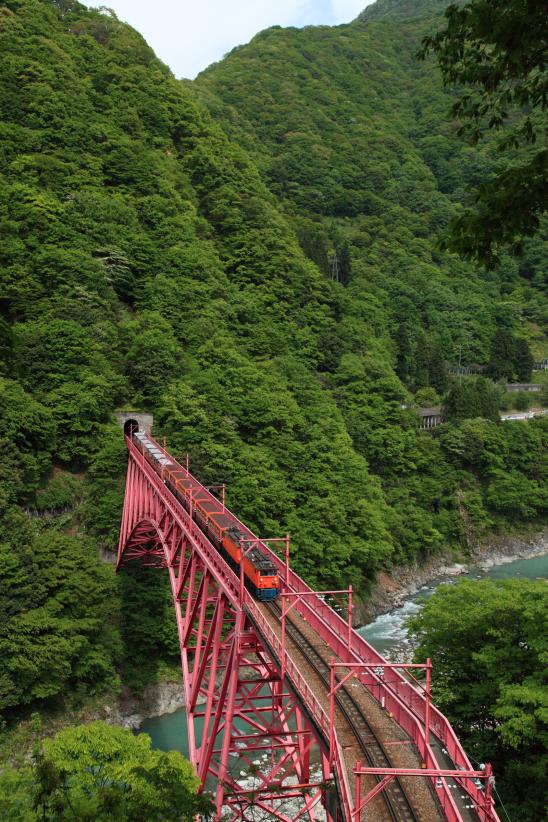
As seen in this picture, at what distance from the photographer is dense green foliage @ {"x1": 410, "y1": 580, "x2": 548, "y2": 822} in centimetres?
1628

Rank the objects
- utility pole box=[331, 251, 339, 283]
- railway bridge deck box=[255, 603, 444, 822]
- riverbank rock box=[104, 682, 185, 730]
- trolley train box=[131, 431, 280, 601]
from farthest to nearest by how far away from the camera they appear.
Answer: utility pole box=[331, 251, 339, 283], riverbank rock box=[104, 682, 185, 730], trolley train box=[131, 431, 280, 601], railway bridge deck box=[255, 603, 444, 822]

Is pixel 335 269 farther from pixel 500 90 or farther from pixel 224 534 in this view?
pixel 500 90

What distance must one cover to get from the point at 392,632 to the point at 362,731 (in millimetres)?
24873

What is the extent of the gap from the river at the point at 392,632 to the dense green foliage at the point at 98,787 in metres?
8.34

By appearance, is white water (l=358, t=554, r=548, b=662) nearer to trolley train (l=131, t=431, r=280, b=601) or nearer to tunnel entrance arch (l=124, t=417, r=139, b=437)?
trolley train (l=131, t=431, r=280, b=601)

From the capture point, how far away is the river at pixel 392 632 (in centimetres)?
2631

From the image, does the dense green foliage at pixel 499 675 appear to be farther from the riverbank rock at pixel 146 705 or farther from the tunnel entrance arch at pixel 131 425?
the tunnel entrance arch at pixel 131 425

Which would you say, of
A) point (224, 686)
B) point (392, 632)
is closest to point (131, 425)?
point (392, 632)

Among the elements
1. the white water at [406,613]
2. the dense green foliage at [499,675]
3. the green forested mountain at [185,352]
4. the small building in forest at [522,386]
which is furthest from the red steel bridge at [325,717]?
the small building in forest at [522,386]

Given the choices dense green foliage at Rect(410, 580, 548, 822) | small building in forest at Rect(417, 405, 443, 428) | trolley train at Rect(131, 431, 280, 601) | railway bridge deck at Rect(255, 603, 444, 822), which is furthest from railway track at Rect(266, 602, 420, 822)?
small building in forest at Rect(417, 405, 443, 428)

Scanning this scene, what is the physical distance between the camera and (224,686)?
16469 mm

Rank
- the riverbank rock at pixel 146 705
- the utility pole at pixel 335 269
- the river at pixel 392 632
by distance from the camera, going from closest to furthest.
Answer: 1. the river at pixel 392 632
2. the riverbank rock at pixel 146 705
3. the utility pole at pixel 335 269

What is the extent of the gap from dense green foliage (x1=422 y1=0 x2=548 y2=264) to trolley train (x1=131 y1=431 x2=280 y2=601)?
12.0 m

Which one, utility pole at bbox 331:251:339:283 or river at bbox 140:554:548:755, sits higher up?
utility pole at bbox 331:251:339:283
